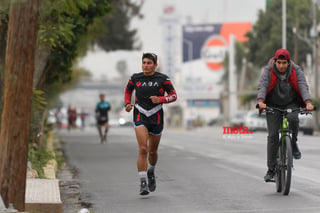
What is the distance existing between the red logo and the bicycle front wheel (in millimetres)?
133776

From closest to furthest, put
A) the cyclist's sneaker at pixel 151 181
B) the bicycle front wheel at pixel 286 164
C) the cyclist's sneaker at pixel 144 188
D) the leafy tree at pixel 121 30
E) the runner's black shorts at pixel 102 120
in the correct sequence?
the bicycle front wheel at pixel 286 164, the cyclist's sneaker at pixel 144 188, the cyclist's sneaker at pixel 151 181, the runner's black shorts at pixel 102 120, the leafy tree at pixel 121 30

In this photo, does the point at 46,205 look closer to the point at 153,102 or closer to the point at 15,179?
the point at 15,179

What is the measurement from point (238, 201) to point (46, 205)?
232cm

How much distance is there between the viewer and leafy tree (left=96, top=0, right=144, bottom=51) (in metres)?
39.4

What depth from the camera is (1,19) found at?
12.8m

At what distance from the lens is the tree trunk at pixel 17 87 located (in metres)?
7.59

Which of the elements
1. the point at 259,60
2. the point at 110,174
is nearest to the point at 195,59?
the point at 259,60

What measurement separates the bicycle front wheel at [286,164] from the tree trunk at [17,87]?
3.62 m

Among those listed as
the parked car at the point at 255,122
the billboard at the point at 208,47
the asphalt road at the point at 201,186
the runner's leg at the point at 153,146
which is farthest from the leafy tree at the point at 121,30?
the billboard at the point at 208,47

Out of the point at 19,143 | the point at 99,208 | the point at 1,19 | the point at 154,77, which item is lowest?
the point at 99,208

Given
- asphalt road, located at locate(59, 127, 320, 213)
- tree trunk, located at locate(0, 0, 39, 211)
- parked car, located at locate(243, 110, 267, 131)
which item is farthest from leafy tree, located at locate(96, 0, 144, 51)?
tree trunk, located at locate(0, 0, 39, 211)

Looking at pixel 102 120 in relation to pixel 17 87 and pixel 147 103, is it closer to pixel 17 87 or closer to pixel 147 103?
pixel 147 103

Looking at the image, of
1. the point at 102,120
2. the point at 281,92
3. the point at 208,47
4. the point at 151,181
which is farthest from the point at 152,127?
the point at 208,47

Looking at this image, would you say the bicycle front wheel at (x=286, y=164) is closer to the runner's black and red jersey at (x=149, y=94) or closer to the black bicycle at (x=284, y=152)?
the black bicycle at (x=284, y=152)
